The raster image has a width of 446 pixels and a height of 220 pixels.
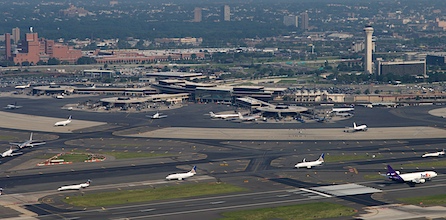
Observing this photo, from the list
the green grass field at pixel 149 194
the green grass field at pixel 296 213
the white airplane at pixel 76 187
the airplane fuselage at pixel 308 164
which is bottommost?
the green grass field at pixel 296 213

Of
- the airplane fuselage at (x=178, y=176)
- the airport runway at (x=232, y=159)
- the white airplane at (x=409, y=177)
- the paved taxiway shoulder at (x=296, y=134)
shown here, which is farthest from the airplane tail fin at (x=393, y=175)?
the paved taxiway shoulder at (x=296, y=134)

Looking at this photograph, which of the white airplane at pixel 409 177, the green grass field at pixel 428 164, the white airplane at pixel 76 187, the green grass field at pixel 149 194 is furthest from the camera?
the green grass field at pixel 428 164

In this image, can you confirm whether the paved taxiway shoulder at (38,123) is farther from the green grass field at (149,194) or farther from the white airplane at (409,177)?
the white airplane at (409,177)

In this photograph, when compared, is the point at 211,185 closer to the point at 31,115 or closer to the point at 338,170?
the point at 338,170

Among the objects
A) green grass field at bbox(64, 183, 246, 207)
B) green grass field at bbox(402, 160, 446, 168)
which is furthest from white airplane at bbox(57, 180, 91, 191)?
green grass field at bbox(402, 160, 446, 168)

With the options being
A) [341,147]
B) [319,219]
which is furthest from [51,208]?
[341,147]

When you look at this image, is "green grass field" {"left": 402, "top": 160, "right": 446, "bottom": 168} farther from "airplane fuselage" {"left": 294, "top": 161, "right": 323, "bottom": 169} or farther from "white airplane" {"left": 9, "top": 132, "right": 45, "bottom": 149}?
"white airplane" {"left": 9, "top": 132, "right": 45, "bottom": 149}
